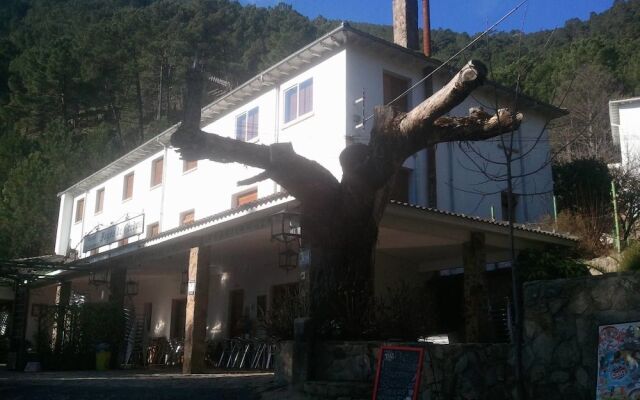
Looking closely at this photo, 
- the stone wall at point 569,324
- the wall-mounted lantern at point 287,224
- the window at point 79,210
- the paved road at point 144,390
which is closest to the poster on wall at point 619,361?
the stone wall at point 569,324

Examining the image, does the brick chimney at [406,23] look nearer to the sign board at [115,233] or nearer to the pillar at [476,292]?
the pillar at [476,292]

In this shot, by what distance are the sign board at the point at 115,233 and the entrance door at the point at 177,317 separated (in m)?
2.77

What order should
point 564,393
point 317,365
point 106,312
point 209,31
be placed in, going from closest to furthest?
point 564,393 < point 317,365 < point 106,312 < point 209,31

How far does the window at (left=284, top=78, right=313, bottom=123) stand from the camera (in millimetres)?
17578

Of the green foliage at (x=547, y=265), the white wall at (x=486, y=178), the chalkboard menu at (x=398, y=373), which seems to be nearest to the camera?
the chalkboard menu at (x=398, y=373)

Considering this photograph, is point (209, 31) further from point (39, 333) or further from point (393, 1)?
point (39, 333)

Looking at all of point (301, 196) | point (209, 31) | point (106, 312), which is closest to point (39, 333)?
point (106, 312)

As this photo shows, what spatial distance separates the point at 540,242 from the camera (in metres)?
15.4

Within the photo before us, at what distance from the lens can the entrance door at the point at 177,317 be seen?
2159 centimetres

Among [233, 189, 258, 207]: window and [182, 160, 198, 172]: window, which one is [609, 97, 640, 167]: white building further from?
[182, 160, 198, 172]: window

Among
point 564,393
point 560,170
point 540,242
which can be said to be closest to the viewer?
point 564,393

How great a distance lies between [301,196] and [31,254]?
94.0ft

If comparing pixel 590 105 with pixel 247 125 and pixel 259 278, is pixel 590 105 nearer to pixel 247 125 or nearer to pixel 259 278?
pixel 247 125

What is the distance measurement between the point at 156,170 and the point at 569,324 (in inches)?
815
